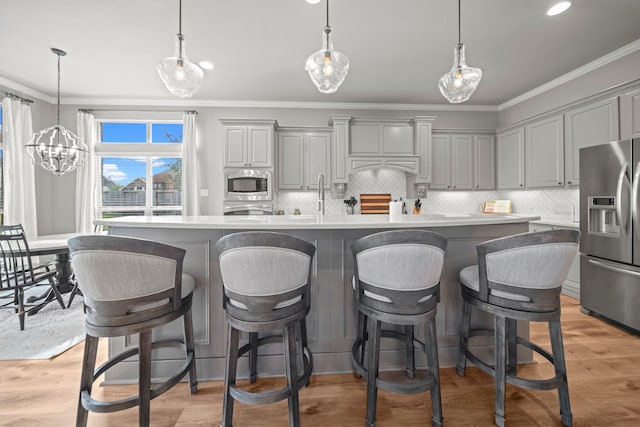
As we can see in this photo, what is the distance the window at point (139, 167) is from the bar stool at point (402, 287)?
4429 millimetres

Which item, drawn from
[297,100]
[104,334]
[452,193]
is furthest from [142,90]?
[452,193]

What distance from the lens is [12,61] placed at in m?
3.37

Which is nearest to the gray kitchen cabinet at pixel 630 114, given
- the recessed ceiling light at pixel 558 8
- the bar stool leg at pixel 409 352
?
the recessed ceiling light at pixel 558 8

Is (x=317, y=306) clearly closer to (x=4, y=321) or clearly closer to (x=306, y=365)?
(x=306, y=365)

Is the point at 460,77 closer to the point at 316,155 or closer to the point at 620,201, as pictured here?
the point at 620,201

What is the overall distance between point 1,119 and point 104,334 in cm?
474

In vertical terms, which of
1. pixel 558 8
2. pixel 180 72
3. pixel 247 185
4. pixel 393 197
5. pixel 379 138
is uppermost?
pixel 558 8

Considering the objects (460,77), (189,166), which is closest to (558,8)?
(460,77)

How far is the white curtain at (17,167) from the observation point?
3861 millimetres

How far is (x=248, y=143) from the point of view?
14.0ft

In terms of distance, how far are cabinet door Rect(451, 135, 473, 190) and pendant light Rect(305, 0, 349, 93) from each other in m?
3.56

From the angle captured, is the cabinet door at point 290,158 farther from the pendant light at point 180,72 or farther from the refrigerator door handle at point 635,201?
the refrigerator door handle at point 635,201

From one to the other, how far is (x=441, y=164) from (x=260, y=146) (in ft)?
10.0

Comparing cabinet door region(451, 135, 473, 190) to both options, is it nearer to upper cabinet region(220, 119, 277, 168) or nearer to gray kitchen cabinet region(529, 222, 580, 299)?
gray kitchen cabinet region(529, 222, 580, 299)
